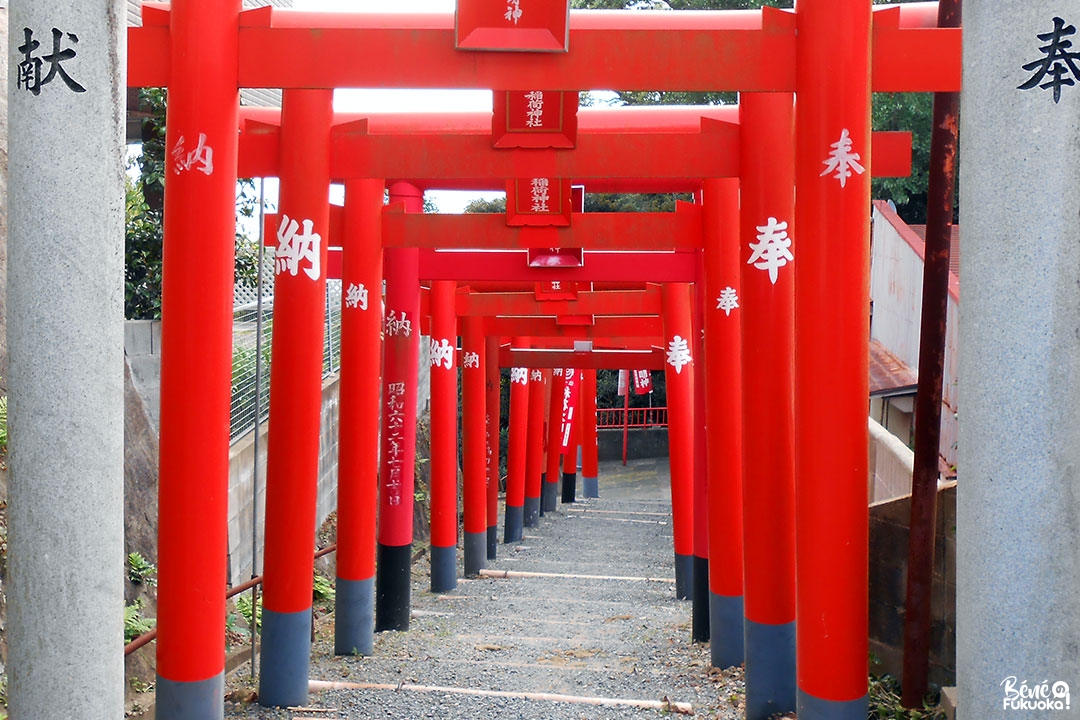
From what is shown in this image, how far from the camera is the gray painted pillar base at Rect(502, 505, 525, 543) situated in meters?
17.4

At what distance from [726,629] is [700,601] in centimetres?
128

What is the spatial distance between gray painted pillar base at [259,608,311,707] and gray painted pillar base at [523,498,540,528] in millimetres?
12407

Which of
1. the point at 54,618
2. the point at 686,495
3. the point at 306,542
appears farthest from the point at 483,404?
the point at 54,618

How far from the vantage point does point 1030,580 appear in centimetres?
301

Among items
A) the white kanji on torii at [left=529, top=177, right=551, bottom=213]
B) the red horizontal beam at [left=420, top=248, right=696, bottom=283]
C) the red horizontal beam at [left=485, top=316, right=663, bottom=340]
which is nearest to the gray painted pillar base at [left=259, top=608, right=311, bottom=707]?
the white kanji on torii at [left=529, top=177, right=551, bottom=213]

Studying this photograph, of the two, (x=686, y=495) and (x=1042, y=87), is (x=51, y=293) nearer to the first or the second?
(x=1042, y=87)

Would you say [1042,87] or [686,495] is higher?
[1042,87]

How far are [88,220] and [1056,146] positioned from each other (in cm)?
265

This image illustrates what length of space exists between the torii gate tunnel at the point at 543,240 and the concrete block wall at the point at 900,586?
2.05ft

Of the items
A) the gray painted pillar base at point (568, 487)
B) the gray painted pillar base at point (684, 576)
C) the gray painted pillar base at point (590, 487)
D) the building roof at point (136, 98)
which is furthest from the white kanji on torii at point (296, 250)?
the gray painted pillar base at point (590, 487)

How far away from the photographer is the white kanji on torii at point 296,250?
261 inches

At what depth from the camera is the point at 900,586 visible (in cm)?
647

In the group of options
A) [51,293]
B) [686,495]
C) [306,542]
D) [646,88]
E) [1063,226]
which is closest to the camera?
[1063,226]

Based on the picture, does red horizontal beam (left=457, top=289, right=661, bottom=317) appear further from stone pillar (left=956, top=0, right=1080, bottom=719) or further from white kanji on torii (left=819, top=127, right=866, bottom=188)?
stone pillar (left=956, top=0, right=1080, bottom=719)
